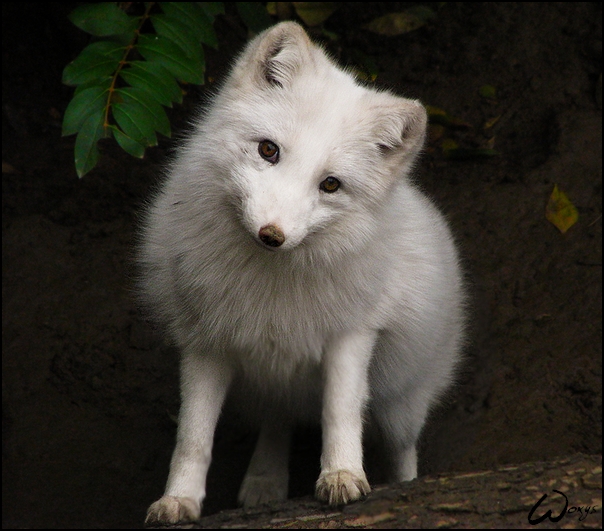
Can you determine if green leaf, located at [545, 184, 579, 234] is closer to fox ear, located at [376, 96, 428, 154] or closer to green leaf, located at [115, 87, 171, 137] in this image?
fox ear, located at [376, 96, 428, 154]

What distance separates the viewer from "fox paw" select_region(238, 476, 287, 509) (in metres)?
3.71

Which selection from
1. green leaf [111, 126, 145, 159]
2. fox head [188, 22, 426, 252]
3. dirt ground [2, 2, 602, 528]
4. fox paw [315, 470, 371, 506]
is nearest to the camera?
fox head [188, 22, 426, 252]

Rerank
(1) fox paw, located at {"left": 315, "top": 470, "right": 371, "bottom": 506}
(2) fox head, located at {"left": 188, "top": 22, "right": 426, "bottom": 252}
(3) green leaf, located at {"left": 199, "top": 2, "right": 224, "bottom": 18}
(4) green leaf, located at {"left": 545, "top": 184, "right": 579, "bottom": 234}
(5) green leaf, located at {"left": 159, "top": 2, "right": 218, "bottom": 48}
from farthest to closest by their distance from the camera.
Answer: (4) green leaf, located at {"left": 545, "top": 184, "right": 579, "bottom": 234}, (3) green leaf, located at {"left": 199, "top": 2, "right": 224, "bottom": 18}, (5) green leaf, located at {"left": 159, "top": 2, "right": 218, "bottom": 48}, (1) fox paw, located at {"left": 315, "top": 470, "right": 371, "bottom": 506}, (2) fox head, located at {"left": 188, "top": 22, "right": 426, "bottom": 252}

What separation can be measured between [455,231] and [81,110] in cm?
242

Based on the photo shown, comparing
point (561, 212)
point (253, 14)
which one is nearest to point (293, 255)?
point (253, 14)

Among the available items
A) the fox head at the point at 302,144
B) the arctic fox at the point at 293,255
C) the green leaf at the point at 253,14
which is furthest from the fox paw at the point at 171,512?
the green leaf at the point at 253,14

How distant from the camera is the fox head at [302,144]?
242 cm

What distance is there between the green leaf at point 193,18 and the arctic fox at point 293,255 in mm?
855

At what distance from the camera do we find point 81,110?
3.36m

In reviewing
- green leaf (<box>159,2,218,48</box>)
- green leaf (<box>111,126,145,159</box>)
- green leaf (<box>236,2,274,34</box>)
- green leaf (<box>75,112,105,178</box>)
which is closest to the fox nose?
green leaf (<box>111,126,145,159</box>)

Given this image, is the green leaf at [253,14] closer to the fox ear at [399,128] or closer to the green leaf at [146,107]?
the green leaf at [146,107]

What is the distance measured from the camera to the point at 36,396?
4.32 metres

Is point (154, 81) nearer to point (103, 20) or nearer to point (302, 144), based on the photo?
point (103, 20)

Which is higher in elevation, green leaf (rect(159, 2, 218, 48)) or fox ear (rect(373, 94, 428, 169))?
green leaf (rect(159, 2, 218, 48))
